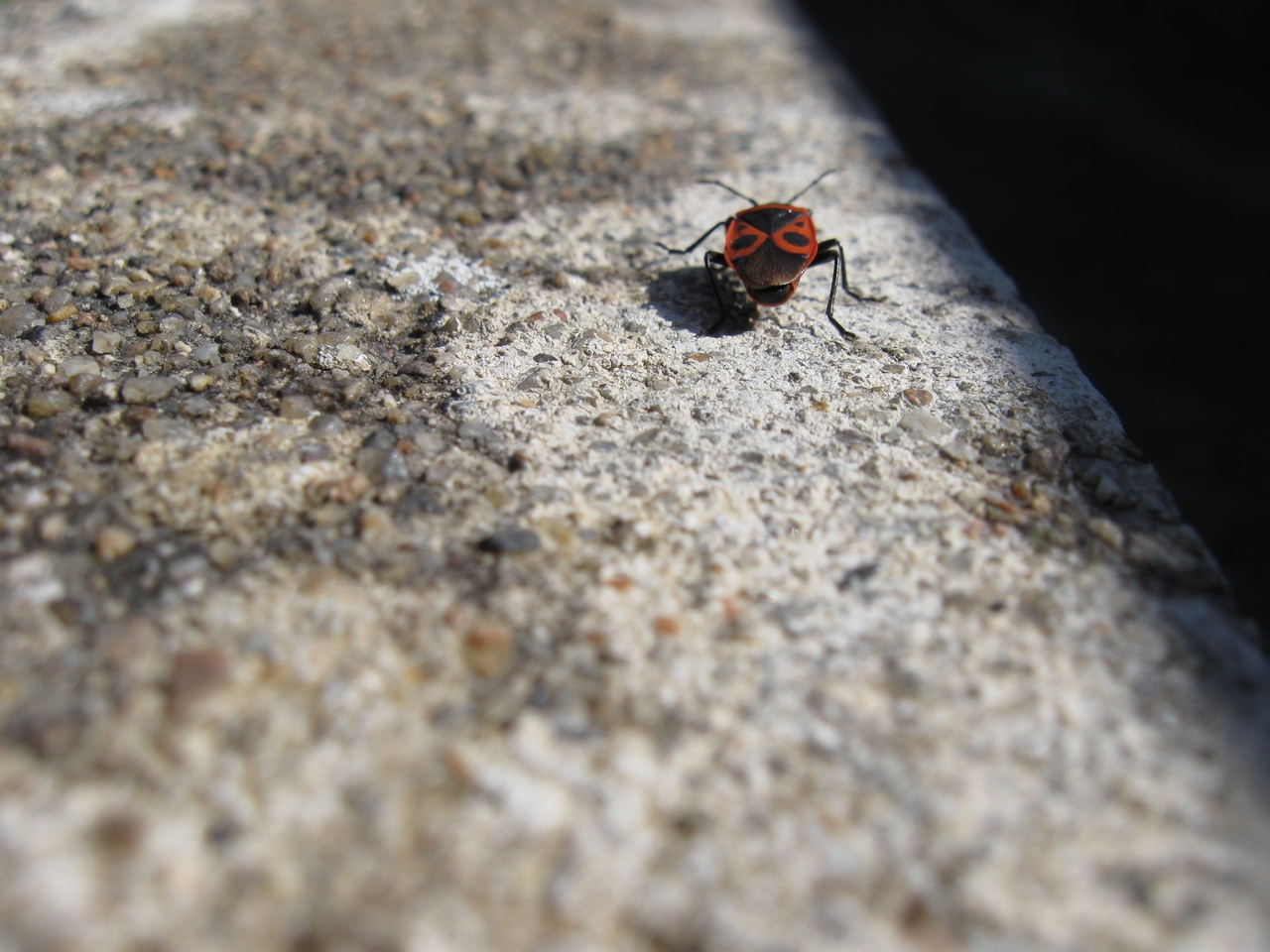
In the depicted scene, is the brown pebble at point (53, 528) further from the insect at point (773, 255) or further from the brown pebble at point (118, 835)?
the insect at point (773, 255)

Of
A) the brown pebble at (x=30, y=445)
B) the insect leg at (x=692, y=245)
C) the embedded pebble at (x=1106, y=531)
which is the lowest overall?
the brown pebble at (x=30, y=445)

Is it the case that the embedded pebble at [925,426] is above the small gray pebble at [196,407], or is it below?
above

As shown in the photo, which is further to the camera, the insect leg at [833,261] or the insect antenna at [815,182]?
the insect antenna at [815,182]

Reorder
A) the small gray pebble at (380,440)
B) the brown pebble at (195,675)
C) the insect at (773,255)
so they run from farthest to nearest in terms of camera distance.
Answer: the insect at (773,255) < the small gray pebble at (380,440) < the brown pebble at (195,675)

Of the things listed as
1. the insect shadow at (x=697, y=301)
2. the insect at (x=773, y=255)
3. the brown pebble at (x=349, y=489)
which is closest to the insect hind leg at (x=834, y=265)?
the insect at (x=773, y=255)

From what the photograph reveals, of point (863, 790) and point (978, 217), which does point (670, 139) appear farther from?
point (863, 790)

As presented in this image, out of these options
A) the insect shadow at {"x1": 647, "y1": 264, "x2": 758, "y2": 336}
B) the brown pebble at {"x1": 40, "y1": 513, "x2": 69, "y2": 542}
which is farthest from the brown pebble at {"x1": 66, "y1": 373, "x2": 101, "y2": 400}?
the insect shadow at {"x1": 647, "y1": 264, "x2": 758, "y2": 336}

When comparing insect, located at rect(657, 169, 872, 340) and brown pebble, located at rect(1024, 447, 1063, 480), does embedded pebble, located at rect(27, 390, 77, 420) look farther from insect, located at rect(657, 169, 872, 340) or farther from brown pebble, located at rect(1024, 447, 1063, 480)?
brown pebble, located at rect(1024, 447, 1063, 480)

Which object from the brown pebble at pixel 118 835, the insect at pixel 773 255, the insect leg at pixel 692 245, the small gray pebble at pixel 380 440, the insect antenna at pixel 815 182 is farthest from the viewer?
the insect antenna at pixel 815 182
